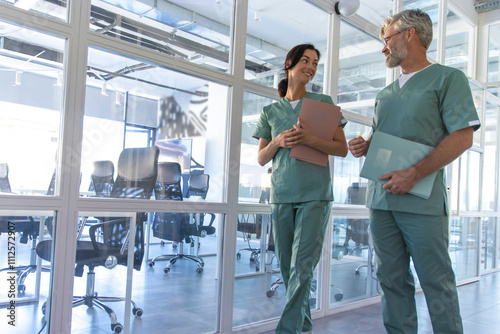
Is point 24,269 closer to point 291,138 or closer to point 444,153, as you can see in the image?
point 291,138

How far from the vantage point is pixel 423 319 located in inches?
107

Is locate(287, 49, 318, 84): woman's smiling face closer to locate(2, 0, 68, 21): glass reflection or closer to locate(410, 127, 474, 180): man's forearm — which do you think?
locate(410, 127, 474, 180): man's forearm

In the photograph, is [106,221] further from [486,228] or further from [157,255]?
[486,228]

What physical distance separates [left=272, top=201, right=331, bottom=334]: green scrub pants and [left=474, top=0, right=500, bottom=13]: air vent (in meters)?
4.13

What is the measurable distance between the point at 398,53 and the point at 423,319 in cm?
187

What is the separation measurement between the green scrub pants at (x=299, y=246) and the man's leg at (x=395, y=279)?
0.27 m

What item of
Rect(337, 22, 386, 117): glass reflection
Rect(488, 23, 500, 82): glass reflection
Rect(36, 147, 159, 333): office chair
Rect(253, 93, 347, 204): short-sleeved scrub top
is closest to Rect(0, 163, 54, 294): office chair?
Rect(36, 147, 159, 333): office chair

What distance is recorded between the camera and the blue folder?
1487mm

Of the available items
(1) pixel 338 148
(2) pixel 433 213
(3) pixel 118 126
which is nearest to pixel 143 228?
(3) pixel 118 126

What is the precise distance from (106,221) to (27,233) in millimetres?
306

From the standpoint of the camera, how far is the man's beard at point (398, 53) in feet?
5.30

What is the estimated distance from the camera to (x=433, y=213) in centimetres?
147

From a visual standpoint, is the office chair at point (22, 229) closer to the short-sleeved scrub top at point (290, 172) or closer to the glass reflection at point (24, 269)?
the glass reflection at point (24, 269)

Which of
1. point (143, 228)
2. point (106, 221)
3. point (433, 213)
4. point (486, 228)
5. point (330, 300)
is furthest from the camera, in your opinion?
point (486, 228)
